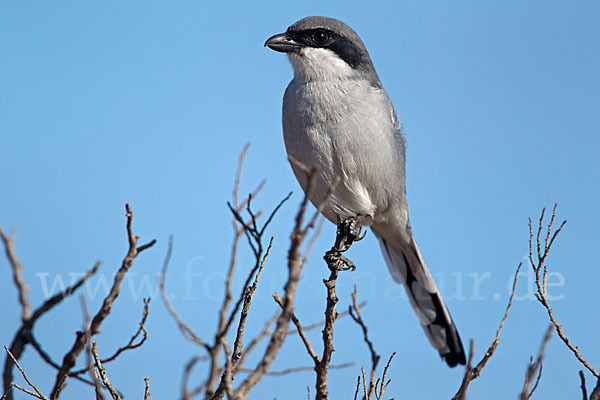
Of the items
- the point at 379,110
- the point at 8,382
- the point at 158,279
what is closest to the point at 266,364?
the point at 158,279

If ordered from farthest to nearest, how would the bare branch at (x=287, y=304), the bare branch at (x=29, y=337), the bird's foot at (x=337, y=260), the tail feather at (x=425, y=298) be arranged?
1. the tail feather at (x=425, y=298)
2. the bird's foot at (x=337, y=260)
3. the bare branch at (x=29, y=337)
4. the bare branch at (x=287, y=304)

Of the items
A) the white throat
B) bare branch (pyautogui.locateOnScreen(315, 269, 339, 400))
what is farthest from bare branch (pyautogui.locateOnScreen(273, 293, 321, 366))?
the white throat

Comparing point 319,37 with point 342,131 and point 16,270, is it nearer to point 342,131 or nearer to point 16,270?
point 342,131

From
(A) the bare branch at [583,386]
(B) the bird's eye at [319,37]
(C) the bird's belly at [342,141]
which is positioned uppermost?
(B) the bird's eye at [319,37]

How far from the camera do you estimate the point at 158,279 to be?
198 cm

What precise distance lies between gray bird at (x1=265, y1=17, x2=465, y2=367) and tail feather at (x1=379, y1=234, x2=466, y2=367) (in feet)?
0.05

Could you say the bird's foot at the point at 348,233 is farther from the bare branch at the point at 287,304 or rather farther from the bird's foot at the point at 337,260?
the bare branch at the point at 287,304

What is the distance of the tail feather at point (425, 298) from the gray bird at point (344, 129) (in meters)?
0.01

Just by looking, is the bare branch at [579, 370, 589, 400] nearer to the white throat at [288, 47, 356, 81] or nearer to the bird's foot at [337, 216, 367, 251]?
the bird's foot at [337, 216, 367, 251]

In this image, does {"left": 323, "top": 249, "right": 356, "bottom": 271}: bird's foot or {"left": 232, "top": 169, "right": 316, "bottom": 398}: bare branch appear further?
{"left": 323, "top": 249, "right": 356, "bottom": 271}: bird's foot

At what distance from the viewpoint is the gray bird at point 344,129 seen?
11.0ft

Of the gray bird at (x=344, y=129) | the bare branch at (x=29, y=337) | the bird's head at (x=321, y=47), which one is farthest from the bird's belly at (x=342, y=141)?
the bare branch at (x=29, y=337)

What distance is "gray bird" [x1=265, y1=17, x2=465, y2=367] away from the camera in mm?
3359

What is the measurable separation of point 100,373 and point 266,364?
110cm
